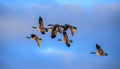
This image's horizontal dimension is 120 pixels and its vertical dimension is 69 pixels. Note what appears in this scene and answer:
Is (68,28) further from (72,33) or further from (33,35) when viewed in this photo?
(33,35)

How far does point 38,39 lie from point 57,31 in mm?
2947

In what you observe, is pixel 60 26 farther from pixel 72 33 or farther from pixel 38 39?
pixel 38 39

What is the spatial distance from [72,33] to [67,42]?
66cm

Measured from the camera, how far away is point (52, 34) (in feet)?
95.5

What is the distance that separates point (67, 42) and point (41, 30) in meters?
2.14

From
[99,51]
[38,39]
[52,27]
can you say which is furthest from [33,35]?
[99,51]

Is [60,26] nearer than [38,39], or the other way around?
[60,26]

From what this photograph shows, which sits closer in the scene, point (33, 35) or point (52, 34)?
point (52, 34)

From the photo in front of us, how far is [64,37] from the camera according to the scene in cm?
2973

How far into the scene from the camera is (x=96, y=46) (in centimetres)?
2983

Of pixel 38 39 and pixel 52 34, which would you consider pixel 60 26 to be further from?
pixel 38 39

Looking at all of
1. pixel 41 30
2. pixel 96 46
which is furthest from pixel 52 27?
pixel 96 46

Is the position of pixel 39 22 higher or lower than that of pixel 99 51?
higher

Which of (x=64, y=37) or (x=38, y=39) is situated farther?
(x=38, y=39)
